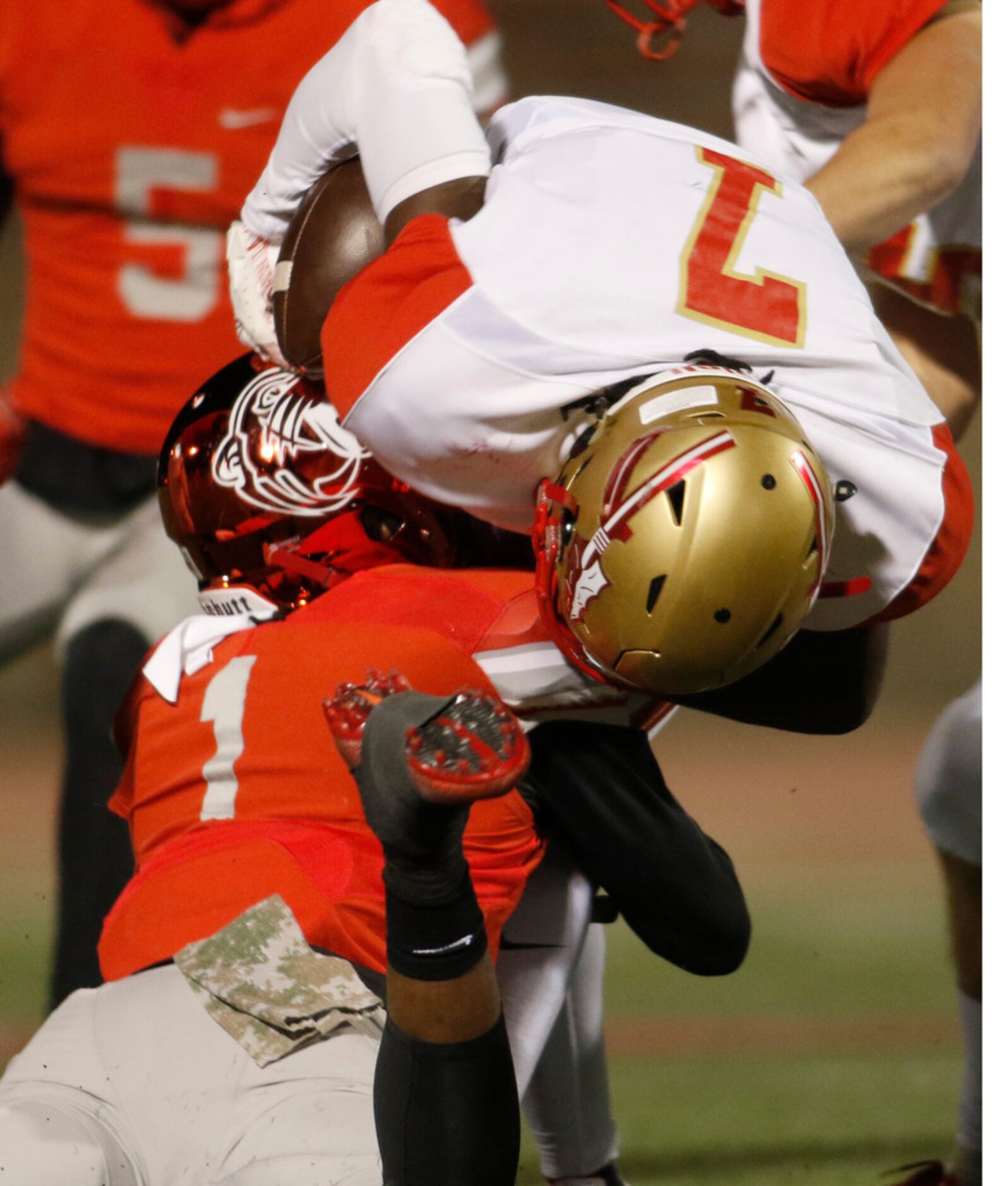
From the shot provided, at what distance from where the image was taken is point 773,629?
0.86 metres

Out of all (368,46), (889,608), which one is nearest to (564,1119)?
(889,608)

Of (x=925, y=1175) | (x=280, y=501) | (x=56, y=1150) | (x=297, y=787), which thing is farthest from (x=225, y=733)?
(x=925, y=1175)

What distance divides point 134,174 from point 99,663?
519 millimetres

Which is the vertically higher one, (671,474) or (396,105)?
(396,105)

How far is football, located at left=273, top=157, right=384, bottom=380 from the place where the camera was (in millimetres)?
1022

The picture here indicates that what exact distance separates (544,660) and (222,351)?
611mm

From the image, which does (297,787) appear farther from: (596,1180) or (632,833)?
(596,1180)

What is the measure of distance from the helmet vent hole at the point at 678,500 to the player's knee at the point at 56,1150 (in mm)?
568

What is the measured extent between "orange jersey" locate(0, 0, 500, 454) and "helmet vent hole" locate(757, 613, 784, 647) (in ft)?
2.53

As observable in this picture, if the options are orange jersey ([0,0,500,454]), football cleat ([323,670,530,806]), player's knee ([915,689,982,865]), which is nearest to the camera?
football cleat ([323,670,530,806])

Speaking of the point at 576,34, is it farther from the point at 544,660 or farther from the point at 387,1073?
the point at 387,1073

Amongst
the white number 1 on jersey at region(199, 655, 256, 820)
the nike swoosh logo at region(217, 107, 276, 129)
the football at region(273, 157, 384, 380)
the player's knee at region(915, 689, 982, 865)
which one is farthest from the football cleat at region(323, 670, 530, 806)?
the player's knee at region(915, 689, 982, 865)

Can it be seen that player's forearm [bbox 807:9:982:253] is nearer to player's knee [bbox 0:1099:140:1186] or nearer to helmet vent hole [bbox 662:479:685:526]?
helmet vent hole [bbox 662:479:685:526]

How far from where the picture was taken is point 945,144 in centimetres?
129
